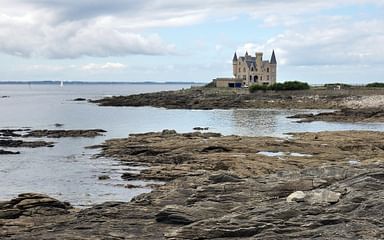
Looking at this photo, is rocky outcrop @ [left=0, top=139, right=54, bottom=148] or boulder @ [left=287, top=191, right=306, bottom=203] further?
rocky outcrop @ [left=0, top=139, right=54, bottom=148]

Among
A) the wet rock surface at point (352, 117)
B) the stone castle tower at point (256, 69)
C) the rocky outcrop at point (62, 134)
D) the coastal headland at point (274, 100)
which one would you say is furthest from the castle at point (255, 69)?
the rocky outcrop at point (62, 134)

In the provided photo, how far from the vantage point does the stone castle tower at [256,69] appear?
545ft

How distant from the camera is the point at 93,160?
132ft

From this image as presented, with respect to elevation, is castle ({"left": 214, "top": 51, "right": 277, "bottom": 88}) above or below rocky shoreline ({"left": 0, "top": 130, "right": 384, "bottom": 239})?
above

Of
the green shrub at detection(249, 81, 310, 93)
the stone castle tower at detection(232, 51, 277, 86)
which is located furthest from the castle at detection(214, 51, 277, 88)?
the green shrub at detection(249, 81, 310, 93)

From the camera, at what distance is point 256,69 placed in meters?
167

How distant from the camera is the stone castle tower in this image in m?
166

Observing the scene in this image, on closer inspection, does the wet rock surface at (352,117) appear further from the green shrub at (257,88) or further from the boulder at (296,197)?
the boulder at (296,197)

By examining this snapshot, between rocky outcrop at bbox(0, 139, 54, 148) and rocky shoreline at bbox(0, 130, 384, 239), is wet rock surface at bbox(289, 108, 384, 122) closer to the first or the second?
rocky outcrop at bbox(0, 139, 54, 148)

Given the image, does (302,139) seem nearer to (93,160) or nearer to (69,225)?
(93,160)

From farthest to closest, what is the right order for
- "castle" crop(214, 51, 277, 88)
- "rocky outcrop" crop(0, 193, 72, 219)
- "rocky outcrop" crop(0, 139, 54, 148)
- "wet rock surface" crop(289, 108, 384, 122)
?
A: "castle" crop(214, 51, 277, 88), "wet rock surface" crop(289, 108, 384, 122), "rocky outcrop" crop(0, 139, 54, 148), "rocky outcrop" crop(0, 193, 72, 219)

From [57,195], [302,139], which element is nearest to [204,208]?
[57,195]

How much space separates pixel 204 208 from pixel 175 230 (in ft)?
5.24

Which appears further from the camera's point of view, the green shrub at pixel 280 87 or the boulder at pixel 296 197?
the green shrub at pixel 280 87
